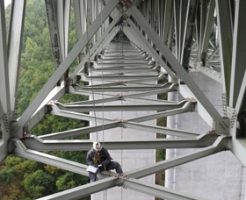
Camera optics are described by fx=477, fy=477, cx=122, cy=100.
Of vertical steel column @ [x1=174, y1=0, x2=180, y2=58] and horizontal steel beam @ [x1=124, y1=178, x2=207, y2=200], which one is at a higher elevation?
vertical steel column @ [x1=174, y1=0, x2=180, y2=58]

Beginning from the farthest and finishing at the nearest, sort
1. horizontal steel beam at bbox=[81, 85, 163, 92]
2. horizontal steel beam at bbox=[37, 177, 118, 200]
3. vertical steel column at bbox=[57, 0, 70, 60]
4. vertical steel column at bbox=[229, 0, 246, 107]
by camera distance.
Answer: horizontal steel beam at bbox=[81, 85, 163, 92], vertical steel column at bbox=[57, 0, 70, 60], vertical steel column at bbox=[229, 0, 246, 107], horizontal steel beam at bbox=[37, 177, 118, 200]

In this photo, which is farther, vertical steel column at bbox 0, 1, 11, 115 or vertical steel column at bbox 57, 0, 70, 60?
vertical steel column at bbox 57, 0, 70, 60

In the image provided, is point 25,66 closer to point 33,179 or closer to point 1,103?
point 33,179

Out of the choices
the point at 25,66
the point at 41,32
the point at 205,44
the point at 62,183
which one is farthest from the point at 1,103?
the point at 41,32

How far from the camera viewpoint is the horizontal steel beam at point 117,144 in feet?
26.9

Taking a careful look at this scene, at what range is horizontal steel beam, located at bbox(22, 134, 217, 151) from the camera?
8.20m

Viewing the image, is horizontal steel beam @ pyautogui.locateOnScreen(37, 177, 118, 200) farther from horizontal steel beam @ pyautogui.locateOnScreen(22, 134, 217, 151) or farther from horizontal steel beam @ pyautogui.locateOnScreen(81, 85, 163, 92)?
horizontal steel beam @ pyautogui.locateOnScreen(81, 85, 163, 92)

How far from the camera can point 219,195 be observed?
66.0ft

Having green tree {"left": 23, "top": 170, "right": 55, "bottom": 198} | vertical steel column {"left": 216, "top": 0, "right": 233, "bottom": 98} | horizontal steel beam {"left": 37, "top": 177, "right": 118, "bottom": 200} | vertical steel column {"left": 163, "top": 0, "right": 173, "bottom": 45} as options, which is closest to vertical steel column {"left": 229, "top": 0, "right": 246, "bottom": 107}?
vertical steel column {"left": 216, "top": 0, "right": 233, "bottom": 98}

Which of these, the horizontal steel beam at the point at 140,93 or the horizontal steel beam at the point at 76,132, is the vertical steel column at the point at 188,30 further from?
the horizontal steel beam at the point at 76,132

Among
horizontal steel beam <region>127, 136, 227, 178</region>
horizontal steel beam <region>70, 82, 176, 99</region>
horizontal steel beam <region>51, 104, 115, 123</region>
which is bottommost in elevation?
horizontal steel beam <region>127, 136, 227, 178</region>

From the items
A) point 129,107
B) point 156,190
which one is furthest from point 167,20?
point 156,190

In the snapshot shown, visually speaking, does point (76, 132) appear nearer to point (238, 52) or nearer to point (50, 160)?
point (50, 160)

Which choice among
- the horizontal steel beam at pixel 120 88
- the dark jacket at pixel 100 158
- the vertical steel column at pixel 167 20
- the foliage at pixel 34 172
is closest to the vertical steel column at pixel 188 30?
the horizontal steel beam at pixel 120 88
